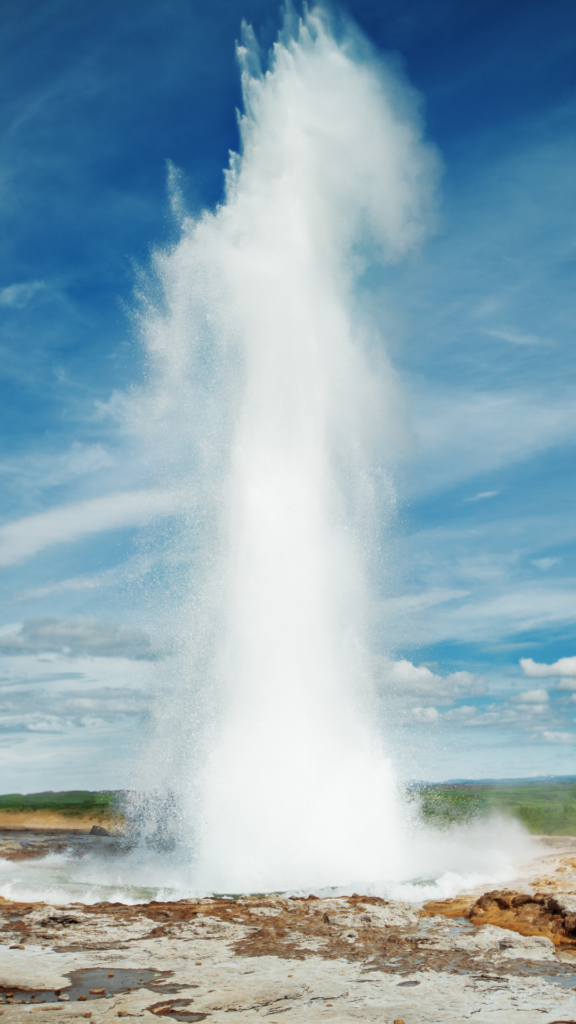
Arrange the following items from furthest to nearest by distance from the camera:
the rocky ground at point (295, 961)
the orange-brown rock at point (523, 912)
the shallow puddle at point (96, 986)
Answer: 1. the orange-brown rock at point (523, 912)
2. the shallow puddle at point (96, 986)
3. the rocky ground at point (295, 961)

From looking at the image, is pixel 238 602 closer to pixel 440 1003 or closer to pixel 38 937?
pixel 38 937

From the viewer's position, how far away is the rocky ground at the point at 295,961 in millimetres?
9391

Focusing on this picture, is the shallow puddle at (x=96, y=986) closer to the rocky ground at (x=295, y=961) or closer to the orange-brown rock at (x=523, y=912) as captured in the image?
the rocky ground at (x=295, y=961)

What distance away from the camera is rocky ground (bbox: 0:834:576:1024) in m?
9.39

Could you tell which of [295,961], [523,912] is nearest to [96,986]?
[295,961]

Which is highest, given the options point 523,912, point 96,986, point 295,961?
point 96,986

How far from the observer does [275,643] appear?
26.1 m

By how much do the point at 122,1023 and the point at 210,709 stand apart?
16.1 metres

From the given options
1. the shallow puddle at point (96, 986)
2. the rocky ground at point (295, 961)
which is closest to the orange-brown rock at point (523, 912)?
the rocky ground at point (295, 961)

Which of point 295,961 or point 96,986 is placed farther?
point 295,961

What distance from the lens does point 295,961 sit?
1200 centimetres

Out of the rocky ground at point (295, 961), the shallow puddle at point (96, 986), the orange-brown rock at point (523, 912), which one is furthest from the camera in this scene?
the orange-brown rock at point (523, 912)

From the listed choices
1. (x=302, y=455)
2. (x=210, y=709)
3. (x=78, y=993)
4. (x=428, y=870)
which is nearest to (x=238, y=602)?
(x=210, y=709)

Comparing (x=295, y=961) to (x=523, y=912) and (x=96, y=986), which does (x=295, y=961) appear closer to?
(x=96, y=986)
